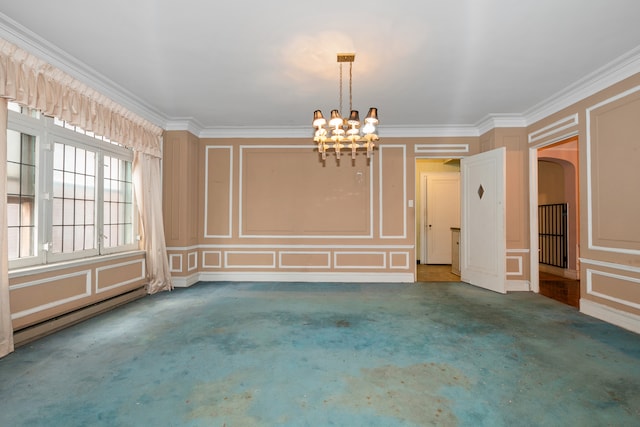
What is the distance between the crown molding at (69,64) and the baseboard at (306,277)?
3010 millimetres

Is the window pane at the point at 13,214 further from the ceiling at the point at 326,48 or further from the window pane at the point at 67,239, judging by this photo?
the ceiling at the point at 326,48

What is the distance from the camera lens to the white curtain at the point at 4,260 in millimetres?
2627

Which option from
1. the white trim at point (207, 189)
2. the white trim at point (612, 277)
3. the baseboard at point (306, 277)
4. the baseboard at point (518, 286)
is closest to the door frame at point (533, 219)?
the baseboard at point (518, 286)

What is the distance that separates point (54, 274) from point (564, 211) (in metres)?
8.79

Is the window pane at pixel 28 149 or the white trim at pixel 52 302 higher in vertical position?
the window pane at pixel 28 149

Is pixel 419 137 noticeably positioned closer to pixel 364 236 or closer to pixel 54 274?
pixel 364 236

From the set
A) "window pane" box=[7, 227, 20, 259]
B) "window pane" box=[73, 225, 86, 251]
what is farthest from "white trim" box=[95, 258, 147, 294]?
"window pane" box=[7, 227, 20, 259]

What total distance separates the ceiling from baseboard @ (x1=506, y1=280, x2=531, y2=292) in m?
2.83

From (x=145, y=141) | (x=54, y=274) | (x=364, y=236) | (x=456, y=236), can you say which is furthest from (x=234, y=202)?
(x=456, y=236)

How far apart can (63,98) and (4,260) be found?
1.78 m

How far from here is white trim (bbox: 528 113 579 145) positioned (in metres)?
4.04

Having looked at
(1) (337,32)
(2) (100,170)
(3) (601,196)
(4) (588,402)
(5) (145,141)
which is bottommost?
(4) (588,402)

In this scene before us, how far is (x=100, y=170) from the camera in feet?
13.2

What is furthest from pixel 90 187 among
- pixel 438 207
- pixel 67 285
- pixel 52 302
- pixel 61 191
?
pixel 438 207
